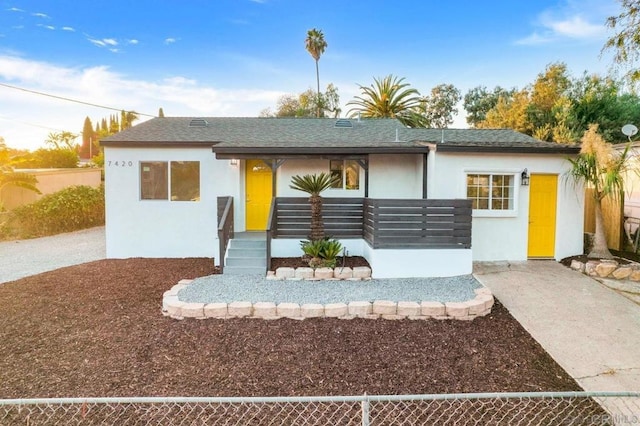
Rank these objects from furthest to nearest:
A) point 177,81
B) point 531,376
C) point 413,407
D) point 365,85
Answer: point 365,85, point 177,81, point 531,376, point 413,407

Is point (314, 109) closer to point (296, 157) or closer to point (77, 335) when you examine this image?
point (296, 157)

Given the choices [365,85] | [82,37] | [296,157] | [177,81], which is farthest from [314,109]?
[296,157]

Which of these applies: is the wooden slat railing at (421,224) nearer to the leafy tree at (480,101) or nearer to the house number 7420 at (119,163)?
the house number 7420 at (119,163)

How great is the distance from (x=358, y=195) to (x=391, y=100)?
16.3 m

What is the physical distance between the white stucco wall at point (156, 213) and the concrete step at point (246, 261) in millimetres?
2157

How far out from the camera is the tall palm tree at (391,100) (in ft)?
83.1

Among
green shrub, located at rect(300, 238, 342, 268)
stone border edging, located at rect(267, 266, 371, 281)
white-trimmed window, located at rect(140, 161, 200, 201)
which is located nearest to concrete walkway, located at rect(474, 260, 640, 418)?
stone border edging, located at rect(267, 266, 371, 281)

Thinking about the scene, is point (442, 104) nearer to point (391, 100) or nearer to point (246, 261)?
point (391, 100)

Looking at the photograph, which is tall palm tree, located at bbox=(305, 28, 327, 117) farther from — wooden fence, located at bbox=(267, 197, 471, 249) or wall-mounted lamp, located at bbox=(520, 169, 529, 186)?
wooden fence, located at bbox=(267, 197, 471, 249)

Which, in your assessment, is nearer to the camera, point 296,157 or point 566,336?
point 566,336

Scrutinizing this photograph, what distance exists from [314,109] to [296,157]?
2793 cm

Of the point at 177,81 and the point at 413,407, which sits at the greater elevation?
the point at 177,81

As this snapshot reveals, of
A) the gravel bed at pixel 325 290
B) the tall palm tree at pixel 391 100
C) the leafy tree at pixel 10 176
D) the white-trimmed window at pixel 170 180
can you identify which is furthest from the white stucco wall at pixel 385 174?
the tall palm tree at pixel 391 100

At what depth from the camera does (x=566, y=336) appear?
5672 mm
